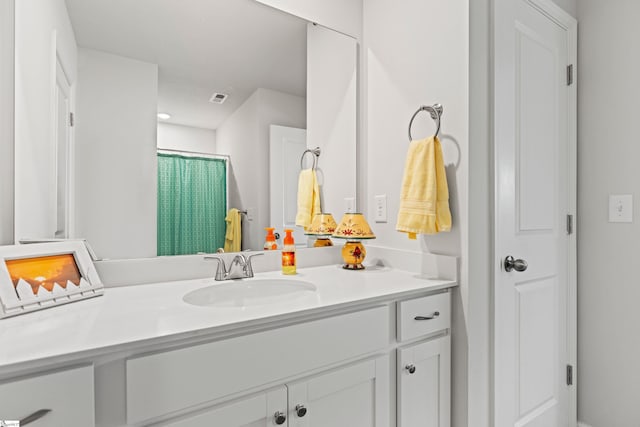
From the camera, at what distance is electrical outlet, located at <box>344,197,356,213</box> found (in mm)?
1777

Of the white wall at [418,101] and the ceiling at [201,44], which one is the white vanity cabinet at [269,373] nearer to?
the white wall at [418,101]

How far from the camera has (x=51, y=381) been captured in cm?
63

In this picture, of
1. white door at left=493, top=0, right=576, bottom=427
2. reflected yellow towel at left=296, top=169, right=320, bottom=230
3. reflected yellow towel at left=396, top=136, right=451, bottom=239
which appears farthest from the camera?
reflected yellow towel at left=296, top=169, right=320, bottom=230

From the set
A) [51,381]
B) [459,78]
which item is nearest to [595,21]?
[459,78]

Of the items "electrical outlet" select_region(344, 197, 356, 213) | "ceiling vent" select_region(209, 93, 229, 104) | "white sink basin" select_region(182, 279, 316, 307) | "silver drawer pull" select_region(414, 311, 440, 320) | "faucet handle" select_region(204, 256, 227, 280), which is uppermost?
"ceiling vent" select_region(209, 93, 229, 104)

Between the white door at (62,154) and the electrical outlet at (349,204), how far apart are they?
3.87ft

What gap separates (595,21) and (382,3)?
43.1 inches

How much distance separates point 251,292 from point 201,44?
3.34 feet

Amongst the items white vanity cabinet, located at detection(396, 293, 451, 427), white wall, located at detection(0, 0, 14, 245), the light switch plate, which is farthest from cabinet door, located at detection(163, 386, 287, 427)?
the light switch plate

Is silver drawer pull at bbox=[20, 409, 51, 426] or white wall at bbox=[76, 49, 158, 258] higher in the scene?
white wall at bbox=[76, 49, 158, 258]

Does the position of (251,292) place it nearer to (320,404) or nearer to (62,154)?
(320,404)

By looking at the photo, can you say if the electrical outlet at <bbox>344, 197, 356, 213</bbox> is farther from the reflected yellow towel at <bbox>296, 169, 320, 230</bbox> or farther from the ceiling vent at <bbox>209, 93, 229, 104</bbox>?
the ceiling vent at <bbox>209, 93, 229, 104</bbox>

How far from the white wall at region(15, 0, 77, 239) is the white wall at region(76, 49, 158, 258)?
72 mm

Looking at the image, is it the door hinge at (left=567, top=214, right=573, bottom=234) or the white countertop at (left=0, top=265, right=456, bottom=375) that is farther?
the door hinge at (left=567, top=214, right=573, bottom=234)
